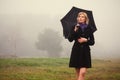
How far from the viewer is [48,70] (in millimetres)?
9289

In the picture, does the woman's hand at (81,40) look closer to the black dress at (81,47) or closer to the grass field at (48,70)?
the black dress at (81,47)

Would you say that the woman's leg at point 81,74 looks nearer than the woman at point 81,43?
Yes

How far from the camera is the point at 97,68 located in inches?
387

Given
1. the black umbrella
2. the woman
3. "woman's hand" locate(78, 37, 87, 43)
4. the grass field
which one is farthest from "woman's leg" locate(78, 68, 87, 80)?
the grass field

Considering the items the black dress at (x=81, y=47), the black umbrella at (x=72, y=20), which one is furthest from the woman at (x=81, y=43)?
the black umbrella at (x=72, y=20)

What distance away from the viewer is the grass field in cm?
818

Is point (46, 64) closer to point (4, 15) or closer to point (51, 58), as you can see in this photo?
point (51, 58)

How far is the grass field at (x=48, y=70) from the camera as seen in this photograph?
8.18 meters

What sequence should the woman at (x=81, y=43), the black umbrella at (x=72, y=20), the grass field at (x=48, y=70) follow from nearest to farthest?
the woman at (x=81, y=43) < the black umbrella at (x=72, y=20) < the grass field at (x=48, y=70)

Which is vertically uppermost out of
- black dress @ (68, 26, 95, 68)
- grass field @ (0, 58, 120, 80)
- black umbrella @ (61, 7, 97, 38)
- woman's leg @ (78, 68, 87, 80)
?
black umbrella @ (61, 7, 97, 38)

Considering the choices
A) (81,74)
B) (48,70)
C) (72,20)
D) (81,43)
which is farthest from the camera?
(48,70)

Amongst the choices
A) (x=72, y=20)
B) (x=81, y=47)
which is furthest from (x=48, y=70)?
(x=81, y=47)

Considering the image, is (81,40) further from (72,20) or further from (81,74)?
(72,20)

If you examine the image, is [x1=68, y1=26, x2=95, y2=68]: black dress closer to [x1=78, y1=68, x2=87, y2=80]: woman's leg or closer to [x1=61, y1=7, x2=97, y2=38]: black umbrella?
[x1=78, y1=68, x2=87, y2=80]: woman's leg
